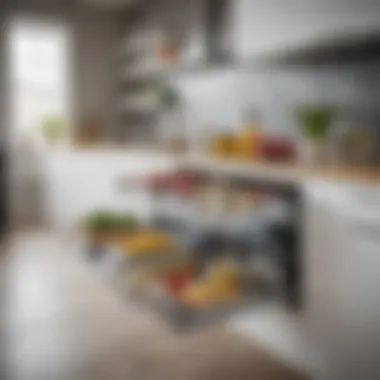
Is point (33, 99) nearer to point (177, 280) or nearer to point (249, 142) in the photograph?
point (249, 142)

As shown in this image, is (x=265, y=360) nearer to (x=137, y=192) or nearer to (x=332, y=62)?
(x=332, y=62)

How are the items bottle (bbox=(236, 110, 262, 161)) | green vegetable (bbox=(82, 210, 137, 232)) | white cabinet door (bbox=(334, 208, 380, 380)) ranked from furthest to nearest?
green vegetable (bbox=(82, 210, 137, 232)) < bottle (bbox=(236, 110, 262, 161)) < white cabinet door (bbox=(334, 208, 380, 380))

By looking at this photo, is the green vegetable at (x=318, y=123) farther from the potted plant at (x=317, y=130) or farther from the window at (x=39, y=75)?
the window at (x=39, y=75)

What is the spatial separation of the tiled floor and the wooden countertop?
59cm

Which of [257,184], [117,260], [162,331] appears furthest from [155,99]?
[162,331]

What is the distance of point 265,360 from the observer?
1868mm

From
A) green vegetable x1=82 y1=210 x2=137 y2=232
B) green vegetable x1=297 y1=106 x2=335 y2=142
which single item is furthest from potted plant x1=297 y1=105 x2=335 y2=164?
green vegetable x1=82 y1=210 x2=137 y2=232

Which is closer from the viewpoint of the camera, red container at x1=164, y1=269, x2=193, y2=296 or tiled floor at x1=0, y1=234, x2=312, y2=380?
tiled floor at x1=0, y1=234, x2=312, y2=380

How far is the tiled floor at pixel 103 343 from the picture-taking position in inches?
69.4

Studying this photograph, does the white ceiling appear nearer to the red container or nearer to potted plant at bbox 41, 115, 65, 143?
potted plant at bbox 41, 115, 65, 143

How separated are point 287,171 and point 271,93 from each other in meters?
0.93

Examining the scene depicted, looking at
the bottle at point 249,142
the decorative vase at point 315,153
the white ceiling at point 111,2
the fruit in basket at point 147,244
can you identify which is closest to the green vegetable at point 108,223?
the fruit in basket at point 147,244

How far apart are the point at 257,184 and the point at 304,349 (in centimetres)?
66

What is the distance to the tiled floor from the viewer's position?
1763 mm
